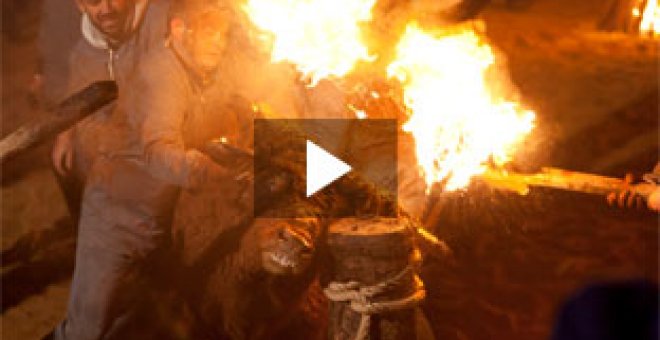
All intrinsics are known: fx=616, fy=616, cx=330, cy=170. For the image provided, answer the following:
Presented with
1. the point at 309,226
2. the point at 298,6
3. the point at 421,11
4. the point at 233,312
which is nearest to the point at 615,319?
the point at 309,226

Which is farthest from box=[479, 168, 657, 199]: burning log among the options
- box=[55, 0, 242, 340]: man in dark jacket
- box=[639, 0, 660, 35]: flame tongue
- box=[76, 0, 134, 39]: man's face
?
box=[639, 0, 660, 35]: flame tongue

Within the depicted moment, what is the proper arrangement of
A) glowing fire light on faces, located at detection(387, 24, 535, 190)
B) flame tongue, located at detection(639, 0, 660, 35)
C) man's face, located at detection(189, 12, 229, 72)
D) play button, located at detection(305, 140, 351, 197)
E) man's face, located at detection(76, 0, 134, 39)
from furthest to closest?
flame tongue, located at detection(639, 0, 660, 35), glowing fire light on faces, located at detection(387, 24, 535, 190), play button, located at detection(305, 140, 351, 197), man's face, located at detection(189, 12, 229, 72), man's face, located at detection(76, 0, 134, 39)

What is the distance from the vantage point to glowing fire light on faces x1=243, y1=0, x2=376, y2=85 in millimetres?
5445

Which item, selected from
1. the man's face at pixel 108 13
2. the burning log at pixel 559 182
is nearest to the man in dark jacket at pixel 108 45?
the man's face at pixel 108 13

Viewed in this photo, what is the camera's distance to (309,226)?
4.69 m

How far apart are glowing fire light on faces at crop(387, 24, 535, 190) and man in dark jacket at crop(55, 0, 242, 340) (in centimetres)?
190

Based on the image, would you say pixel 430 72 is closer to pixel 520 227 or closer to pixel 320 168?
pixel 320 168

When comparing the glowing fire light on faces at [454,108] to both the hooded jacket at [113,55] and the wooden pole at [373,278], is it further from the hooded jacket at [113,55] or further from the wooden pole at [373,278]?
the hooded jacket at [113,55]

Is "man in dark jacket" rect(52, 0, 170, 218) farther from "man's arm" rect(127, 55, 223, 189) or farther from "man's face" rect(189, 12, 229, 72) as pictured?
"man's face" rect(189, 12, 229, 72)

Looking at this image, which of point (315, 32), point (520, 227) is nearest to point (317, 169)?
point (315, 32)

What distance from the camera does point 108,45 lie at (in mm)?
4832

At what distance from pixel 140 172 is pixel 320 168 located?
1.48m

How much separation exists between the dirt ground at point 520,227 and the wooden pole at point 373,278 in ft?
3.96

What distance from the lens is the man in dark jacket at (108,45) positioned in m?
4.78
